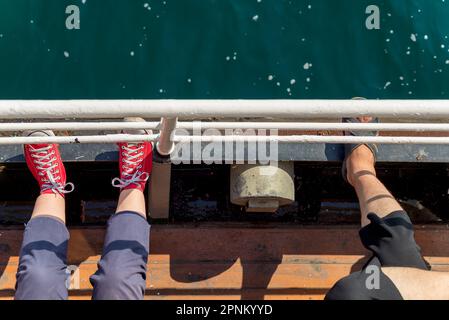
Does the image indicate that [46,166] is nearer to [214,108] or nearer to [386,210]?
[214,108]

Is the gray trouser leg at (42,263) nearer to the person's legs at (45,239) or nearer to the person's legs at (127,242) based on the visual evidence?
the person's legs at (45,239)

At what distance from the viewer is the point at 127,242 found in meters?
2.22

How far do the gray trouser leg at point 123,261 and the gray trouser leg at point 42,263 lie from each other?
16 centimetres

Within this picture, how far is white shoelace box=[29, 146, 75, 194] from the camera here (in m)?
2.47

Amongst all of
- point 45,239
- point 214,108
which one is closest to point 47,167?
point 45,239

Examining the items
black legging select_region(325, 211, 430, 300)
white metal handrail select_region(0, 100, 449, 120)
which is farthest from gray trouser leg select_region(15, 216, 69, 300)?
black legging select_region(325, 211, 430, 300)
